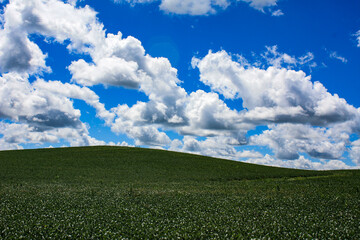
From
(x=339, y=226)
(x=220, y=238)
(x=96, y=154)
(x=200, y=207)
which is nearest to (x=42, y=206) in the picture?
(x=200, y=207)

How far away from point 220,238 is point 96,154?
207 ft

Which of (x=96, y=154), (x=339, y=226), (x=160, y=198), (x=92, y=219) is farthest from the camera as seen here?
(x=96, y=154)

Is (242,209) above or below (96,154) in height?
below

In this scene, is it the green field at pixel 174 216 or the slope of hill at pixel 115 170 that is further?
the slope of hill at pixel 115 170

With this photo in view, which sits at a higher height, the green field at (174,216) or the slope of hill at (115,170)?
the slope of hill at (115,170)

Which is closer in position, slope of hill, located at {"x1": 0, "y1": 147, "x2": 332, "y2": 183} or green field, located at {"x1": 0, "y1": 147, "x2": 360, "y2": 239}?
green field, located at {"x1": 0, "y1": 147, "x2": 360, "y2": 239}

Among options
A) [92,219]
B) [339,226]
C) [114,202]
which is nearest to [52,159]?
[114,202]

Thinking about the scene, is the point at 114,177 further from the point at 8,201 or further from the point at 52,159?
the point at 52,159

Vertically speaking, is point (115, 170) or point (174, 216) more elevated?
point (115, 170)

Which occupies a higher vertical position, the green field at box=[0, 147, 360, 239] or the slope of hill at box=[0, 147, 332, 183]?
the slope of hill at box=[0, 147, 332, 183]

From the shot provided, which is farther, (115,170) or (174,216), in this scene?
(115,170)

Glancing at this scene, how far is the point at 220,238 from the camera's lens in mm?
14203

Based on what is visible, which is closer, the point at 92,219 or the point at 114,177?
the point at 92,219

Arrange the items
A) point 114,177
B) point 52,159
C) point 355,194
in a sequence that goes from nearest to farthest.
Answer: point 355,194 < point 114,177 < point 52,159
